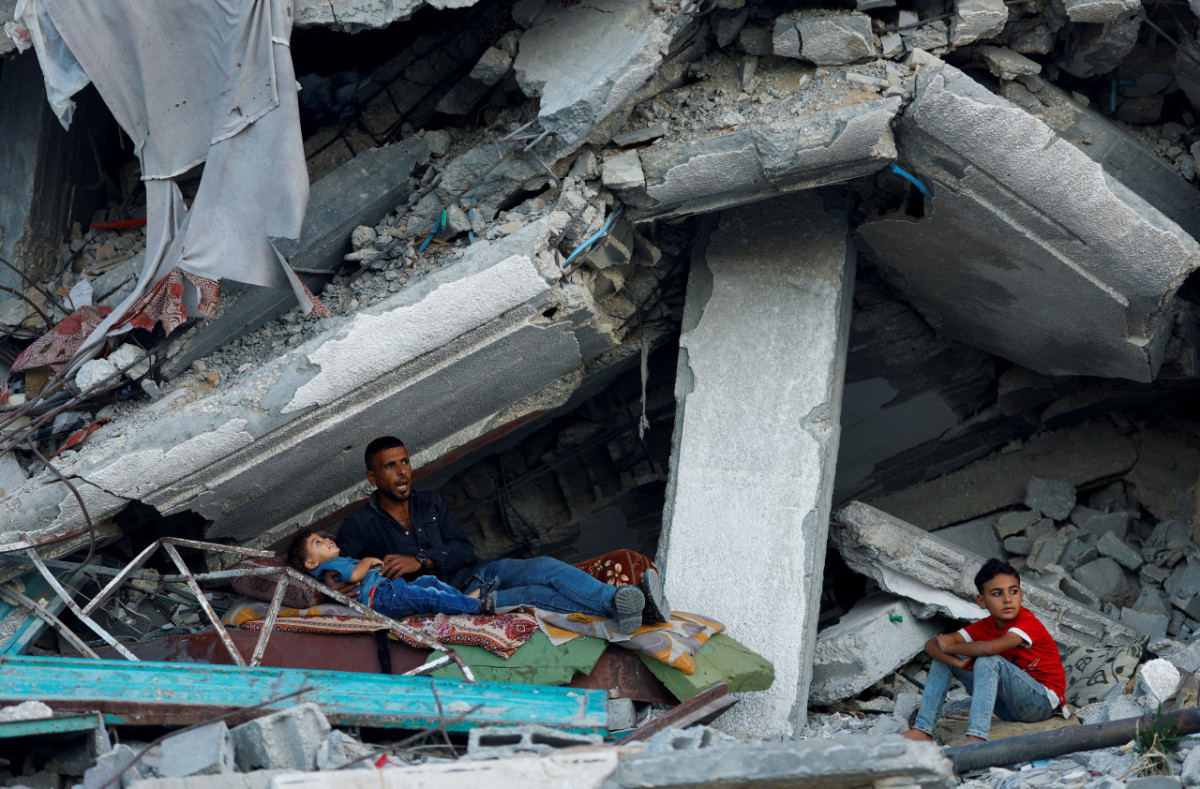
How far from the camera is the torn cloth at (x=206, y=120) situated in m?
4.63

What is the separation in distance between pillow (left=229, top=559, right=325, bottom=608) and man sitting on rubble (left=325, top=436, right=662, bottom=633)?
96 millimetres

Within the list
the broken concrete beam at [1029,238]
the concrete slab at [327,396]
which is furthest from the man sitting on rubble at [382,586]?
the broken concrete beam at [1029,238]

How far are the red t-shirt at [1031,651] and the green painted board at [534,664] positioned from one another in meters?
1.43

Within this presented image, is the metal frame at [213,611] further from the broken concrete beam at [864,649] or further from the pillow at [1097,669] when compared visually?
the pillow at [1097,669]

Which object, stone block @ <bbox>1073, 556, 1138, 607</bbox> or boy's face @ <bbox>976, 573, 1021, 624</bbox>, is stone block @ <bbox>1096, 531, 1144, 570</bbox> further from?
boy's face @ <bbox>976, 573, 1021, 624</bbox>

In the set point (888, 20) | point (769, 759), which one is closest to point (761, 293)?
point (888, 20)

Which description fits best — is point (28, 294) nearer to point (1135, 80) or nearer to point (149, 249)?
point (149, 249)

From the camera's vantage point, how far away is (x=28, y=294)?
5.76 metres

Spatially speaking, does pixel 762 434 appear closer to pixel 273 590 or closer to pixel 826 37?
pixel 826 37

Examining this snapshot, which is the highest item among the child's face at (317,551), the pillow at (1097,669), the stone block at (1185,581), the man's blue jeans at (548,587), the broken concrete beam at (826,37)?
the broken concrete beam at (826,37)

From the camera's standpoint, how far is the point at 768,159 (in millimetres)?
4980

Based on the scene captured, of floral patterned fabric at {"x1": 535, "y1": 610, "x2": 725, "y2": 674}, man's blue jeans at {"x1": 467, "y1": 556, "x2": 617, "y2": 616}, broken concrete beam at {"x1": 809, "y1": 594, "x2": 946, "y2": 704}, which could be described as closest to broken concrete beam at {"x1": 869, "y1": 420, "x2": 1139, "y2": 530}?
broken concrete beam at {"x1": 809, "y1": 594, "x2": 946, "y2": 704}

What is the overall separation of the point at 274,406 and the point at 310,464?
1.66 ft

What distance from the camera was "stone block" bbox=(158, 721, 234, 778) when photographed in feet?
11.1
